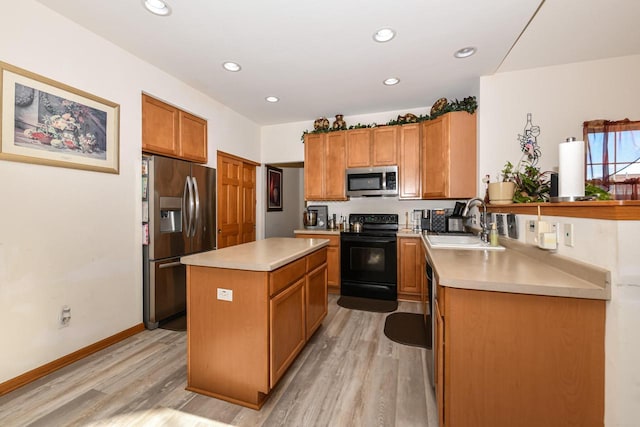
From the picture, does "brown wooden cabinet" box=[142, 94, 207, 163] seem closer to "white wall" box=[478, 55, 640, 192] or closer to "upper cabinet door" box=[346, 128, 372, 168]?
"upper cabinet door" box=[346, 128, 372, 168]

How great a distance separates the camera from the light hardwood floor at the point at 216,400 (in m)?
1.54

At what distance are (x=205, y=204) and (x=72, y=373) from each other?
Result: 1910 mm

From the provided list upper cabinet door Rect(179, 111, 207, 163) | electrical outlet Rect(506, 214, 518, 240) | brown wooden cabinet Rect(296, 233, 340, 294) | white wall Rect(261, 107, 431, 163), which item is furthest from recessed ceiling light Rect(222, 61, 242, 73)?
electrical outlet Rect(506, 214, 518, 240)

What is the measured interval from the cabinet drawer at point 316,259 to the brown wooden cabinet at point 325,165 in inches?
68.3

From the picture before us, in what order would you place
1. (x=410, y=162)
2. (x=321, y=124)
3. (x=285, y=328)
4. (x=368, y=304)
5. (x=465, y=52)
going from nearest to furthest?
1. (x=285, y=328)
2. (x=465, y=52)
3. (x=368, y=304)
4. (x=410, y=162)
5. (x=321, y=124)

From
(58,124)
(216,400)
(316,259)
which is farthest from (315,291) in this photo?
(58,124)

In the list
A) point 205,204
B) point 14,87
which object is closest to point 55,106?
point 14,87

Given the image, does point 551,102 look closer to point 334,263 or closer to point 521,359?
point 521,359

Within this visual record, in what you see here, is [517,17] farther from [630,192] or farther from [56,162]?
[56,162]

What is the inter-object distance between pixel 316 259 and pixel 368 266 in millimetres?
1485

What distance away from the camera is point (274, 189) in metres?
5.28

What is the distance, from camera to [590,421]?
108cm

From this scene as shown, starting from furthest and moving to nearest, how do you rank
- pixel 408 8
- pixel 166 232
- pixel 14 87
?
→ pixel 166 232 → pixel 408 8 → pixel 14 87

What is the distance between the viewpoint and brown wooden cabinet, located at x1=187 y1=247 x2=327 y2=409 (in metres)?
1.61
